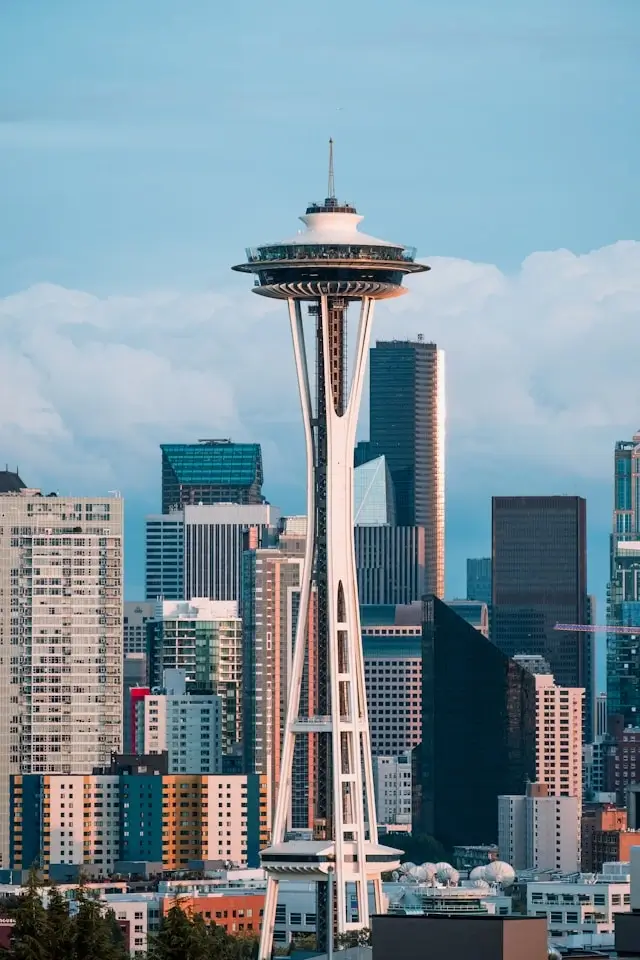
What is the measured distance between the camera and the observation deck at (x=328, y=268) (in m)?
122

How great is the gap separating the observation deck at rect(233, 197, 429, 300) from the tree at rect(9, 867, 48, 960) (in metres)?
53.6

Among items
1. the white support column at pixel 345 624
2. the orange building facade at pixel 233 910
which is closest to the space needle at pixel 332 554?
the white support column at pixel 345 624

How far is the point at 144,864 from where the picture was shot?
19638 centimetres

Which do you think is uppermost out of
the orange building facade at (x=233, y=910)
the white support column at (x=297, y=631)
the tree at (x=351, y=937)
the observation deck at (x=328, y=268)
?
the observation deck at (x=328, y=268)

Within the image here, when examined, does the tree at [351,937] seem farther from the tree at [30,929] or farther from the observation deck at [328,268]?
the tree at [30,929]

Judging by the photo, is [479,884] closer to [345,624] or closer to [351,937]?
[351,937]

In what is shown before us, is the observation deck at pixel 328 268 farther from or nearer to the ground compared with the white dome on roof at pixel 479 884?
farther from the ground

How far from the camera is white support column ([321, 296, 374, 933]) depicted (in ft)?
388

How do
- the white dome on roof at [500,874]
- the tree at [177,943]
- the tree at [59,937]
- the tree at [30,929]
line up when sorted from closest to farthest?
the tree at [30,929]
the tree at [59,937]
the tree at [177,943]
the white dome on roof at [500,874]

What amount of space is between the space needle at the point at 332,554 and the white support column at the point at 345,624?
0.04 meters

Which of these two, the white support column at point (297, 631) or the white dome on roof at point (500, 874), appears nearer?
the white support column at point (297, 631)

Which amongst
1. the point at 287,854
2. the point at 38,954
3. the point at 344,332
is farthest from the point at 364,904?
the point at 38,954

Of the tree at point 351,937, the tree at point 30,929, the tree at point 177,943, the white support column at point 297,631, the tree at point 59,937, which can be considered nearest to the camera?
the tree at point 30,929

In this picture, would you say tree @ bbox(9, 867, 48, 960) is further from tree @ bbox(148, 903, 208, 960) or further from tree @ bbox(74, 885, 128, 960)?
tree @ bbox(148, 903, 208, 960)
